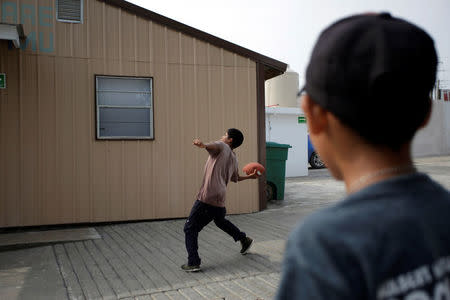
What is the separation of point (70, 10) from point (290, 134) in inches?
424

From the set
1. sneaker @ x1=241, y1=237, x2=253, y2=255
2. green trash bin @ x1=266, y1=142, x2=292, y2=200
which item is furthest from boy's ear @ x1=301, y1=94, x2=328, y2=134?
green trash bin @ x1=266, y1=142, x2=292, y2=200

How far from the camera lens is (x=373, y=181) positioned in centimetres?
102

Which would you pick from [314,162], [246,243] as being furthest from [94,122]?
[314,162]

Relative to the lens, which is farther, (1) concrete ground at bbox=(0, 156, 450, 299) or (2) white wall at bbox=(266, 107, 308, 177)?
(2) white wall at bbox=(266, 107, 308, 177)

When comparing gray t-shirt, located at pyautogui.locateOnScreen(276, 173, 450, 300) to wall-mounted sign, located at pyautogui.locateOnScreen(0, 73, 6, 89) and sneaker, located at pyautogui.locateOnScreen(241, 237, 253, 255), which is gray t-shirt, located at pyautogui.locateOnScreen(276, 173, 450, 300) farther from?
wall-mounted sign, located at pyautogui.locateOnScreen(0, 73, 6, 89)

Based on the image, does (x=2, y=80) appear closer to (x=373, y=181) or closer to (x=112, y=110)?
(x=112, y=110)

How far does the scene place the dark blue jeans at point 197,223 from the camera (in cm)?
560

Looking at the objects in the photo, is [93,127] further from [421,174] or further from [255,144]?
[421,174]

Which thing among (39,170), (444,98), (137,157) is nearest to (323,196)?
(137,157)

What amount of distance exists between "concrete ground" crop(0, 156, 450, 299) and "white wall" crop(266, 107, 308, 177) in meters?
8.78

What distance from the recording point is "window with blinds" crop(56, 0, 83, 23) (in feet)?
29.1

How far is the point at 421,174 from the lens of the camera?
3.41 feet

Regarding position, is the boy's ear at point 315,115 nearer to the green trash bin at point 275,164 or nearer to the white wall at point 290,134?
the green trash bin at point 275,164

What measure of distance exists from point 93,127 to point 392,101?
28.1 feet
